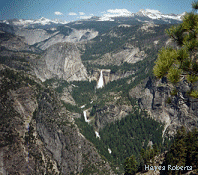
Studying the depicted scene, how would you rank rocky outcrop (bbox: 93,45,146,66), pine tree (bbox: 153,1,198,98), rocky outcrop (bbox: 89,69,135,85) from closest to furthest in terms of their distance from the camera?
pine tree (bbox: 153,1,198,98), rocky outcrop (bbox: 89,69,135,85), rocky outcrop (bbox: 93,45,146,66)

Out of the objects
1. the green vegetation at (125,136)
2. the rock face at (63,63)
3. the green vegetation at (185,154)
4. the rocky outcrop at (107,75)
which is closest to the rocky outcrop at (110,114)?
the green vegetation at (125,136)

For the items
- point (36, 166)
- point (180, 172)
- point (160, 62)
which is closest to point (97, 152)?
point (36, 166)

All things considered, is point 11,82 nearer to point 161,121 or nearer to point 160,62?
point 160,62

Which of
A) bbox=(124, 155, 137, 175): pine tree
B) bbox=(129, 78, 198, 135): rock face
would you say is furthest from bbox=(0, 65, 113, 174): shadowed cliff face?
bbox=(129, 78, 198, 135): rock face

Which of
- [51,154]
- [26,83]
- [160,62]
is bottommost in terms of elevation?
[51,154]

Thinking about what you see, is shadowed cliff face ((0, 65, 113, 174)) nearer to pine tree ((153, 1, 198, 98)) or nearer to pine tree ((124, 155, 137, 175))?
pine tree ((124, 155, 137, 175))

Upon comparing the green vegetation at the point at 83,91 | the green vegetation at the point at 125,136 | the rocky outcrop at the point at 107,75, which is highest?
the rocky outcrop at the point at 107,75

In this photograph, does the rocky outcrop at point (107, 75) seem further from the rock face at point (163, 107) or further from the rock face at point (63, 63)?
the rock face at point (163, 107)
